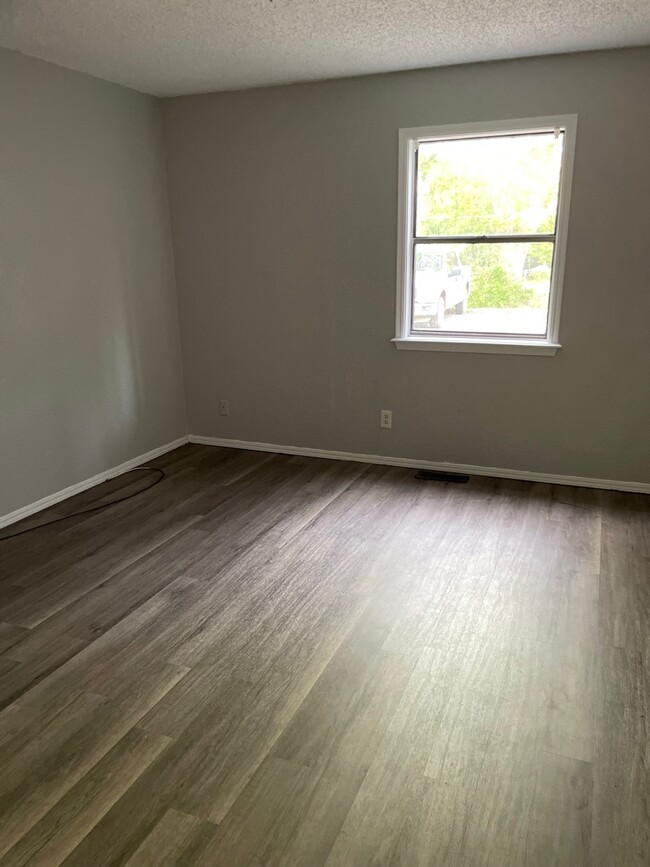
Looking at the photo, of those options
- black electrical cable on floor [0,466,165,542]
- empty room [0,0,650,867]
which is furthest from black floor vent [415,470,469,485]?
black electrical cable on floor [0,466,165,542]

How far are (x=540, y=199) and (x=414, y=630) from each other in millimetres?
2644

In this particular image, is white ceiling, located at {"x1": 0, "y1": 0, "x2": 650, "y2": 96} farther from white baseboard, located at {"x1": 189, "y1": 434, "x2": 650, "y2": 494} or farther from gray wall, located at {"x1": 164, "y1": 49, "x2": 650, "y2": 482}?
white baseboard, located at {"x1": 189, "y1": 434, "x2": 650, "y2": 494}

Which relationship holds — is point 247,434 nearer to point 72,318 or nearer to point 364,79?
→ point 72,318

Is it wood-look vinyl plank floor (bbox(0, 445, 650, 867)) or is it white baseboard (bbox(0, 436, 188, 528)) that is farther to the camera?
white baseboard (bbox(0, 436, 188, 528))

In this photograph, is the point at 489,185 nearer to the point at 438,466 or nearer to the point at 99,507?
the point at 438,466

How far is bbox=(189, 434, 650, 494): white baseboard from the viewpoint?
3.85 m

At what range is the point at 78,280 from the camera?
3.80 m

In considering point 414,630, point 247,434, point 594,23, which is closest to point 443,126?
point 594,23

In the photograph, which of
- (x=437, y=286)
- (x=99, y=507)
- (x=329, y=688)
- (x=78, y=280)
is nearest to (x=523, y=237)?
(x=437, y=286)

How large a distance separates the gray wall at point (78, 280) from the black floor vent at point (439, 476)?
6.45 feet

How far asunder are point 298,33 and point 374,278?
4.89 feet

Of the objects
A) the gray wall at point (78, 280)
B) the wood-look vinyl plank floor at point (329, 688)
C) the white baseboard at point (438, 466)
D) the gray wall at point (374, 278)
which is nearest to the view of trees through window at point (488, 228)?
the gray wall at point (374, 278)

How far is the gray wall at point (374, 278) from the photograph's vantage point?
349 cm

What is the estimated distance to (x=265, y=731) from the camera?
6.37 feet
